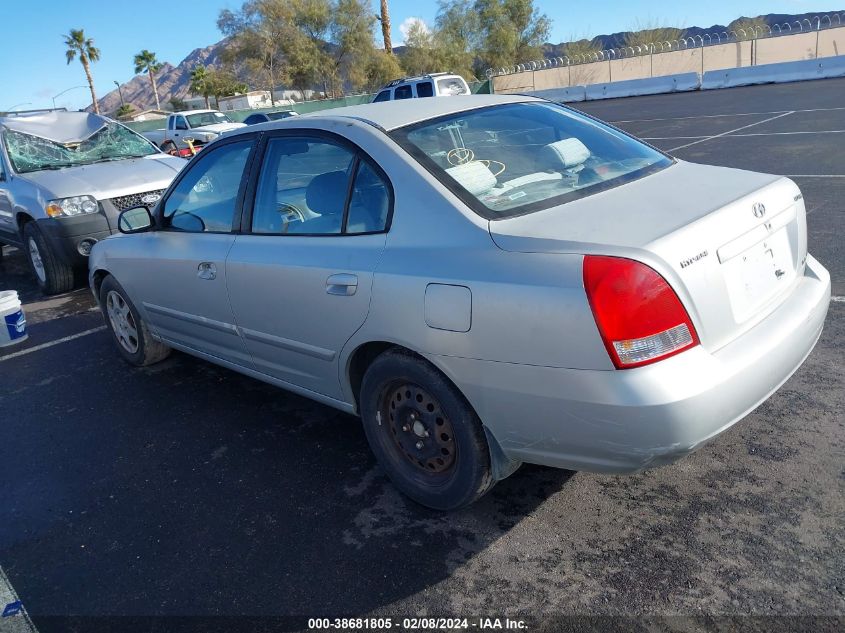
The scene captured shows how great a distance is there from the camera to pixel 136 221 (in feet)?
14.6

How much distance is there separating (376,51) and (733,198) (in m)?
58.6

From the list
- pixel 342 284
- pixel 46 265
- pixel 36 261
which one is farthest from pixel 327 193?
pixel 36 261

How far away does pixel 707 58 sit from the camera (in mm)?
39219

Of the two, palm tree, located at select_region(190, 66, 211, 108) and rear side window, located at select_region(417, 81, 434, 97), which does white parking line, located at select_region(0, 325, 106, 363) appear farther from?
palm tree, located at select_region(190, 66, 211, 108)

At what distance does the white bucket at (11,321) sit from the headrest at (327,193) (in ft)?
12.7

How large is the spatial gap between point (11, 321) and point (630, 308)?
5628mm

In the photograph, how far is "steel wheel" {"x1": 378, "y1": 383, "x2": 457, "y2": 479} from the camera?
9.38 ft

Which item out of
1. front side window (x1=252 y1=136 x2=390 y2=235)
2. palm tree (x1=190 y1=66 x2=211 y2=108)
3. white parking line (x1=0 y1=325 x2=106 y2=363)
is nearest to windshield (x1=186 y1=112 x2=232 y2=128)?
white parking line (x1=0 y1=325 x2=106 y2=363)

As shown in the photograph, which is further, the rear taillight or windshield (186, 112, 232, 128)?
windshield (186, 112, 232, 128)

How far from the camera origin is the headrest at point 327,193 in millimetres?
3204

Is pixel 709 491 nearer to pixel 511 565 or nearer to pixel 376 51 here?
pixel 511 565

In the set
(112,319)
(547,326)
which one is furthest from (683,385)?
(112,319)

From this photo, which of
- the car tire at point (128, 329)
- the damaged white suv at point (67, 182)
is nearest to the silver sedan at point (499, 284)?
the car tire at point (128, 329)

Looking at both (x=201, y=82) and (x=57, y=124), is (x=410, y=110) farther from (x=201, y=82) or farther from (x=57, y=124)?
(x=201, y=82)
